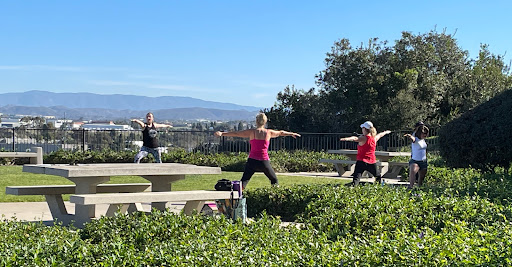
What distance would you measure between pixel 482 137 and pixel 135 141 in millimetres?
15634

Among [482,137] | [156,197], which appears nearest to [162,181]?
[156,197]

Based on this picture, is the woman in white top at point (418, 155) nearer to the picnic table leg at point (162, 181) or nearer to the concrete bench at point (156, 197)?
Answer: the picnic table leg at point (162, 181)

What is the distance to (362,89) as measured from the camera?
32.5m

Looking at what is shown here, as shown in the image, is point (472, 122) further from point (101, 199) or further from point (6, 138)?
point (6, 138)

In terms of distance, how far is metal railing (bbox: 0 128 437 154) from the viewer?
82.6 ft

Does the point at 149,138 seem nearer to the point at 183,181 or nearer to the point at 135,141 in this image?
the point at 183,181

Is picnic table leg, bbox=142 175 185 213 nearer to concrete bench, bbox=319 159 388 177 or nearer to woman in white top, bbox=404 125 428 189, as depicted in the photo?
woman in white top, bbox=404 125 428 189

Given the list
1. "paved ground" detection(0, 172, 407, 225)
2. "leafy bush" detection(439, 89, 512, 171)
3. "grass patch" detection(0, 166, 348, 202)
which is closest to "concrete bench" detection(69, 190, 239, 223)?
"paved ground" detection(0, 172, 407, 225)

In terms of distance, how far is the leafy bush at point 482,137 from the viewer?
13164 mm

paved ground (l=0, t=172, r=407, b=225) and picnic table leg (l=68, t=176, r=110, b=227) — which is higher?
picnic table leg (l=68, t=176, r=110, b=227)

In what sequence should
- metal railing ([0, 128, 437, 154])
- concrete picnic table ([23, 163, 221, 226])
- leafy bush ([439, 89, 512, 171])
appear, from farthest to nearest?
metal railing ([0, 128, 437, 154]) → leafy bush ([439, 89, 512, 171]) → concrete picnic table ([23, 163, 221, 226])

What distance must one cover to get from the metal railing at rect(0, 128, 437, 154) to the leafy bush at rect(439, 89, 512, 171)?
10320mm

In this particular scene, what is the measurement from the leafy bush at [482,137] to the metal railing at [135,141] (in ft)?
33.9

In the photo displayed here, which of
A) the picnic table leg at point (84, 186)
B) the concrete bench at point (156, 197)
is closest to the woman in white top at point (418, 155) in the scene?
the concrete bench at point (156, 197)
